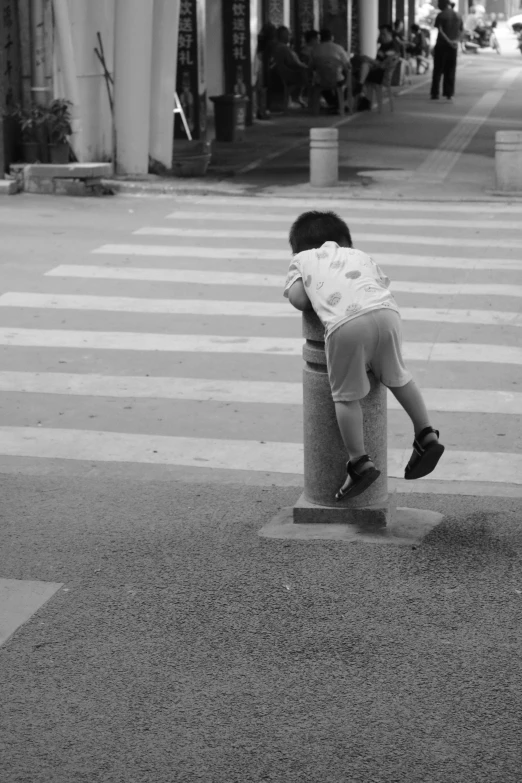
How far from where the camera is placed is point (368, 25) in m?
42.5

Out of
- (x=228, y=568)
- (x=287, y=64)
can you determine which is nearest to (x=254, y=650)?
(x=228, y=568)

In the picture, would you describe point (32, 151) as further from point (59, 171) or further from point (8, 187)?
point (8, 187)

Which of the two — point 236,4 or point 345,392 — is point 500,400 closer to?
point 345,392

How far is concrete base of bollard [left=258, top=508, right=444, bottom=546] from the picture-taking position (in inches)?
231

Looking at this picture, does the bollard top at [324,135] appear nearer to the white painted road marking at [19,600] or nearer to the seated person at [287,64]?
the seated person at [287,64]

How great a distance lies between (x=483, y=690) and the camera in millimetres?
4414

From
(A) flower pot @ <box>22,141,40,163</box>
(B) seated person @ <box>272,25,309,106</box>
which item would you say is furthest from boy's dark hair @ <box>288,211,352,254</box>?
(B) seated person @ <box>272,25,309,106</box>

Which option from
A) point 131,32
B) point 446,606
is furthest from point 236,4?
point 446,606

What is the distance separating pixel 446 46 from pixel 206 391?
26023mm

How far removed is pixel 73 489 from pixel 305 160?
16202 millimetres

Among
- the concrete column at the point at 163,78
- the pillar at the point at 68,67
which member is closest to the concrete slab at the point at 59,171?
the pillar at the point at 68,67

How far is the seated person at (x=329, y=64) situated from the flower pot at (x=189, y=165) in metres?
9.45

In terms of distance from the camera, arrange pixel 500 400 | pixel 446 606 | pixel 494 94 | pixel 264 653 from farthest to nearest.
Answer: pixel 494 94 → pixel 500 400 → pixel 446 606 → pixel 264 653

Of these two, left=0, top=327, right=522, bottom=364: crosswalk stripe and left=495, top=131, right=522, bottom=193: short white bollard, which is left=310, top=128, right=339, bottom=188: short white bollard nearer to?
left=495, top=131, right=522, bottom=193: short white bollard
